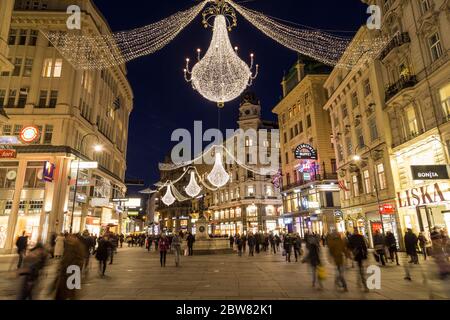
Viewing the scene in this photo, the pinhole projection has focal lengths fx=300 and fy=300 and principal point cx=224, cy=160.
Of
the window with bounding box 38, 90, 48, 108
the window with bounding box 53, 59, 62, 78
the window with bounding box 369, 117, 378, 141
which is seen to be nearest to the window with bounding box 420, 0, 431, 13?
the window with bounding box 369, 117, 378, 141

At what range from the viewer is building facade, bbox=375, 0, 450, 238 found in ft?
64.6

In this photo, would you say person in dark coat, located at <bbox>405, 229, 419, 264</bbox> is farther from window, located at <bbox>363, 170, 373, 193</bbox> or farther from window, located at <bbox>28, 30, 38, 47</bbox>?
window, located at <bbox>28, 30, 38, 47</bbox>

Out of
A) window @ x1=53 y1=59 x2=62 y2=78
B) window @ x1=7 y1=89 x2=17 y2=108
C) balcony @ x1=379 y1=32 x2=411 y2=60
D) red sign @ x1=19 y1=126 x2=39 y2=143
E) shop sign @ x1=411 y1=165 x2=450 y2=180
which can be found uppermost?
window @ x1=53 y1=59 x2=62 y2=78

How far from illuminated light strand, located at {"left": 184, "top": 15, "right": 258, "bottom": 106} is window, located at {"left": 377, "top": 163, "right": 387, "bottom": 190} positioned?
2008cm

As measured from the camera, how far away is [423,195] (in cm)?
2114

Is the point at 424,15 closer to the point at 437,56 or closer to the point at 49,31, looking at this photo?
the point at 437,56

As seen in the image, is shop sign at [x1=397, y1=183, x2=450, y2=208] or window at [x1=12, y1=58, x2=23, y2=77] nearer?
shop sign at [x1=397, y1=183, x2=450, y2=208]

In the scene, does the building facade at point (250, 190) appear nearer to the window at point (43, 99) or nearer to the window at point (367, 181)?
the window at point (367, 181)

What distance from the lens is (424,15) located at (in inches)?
828

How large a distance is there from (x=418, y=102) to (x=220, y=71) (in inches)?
715

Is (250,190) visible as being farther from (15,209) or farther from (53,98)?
(15,209)

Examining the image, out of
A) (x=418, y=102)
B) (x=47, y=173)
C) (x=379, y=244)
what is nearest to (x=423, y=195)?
(x=418, y=102)

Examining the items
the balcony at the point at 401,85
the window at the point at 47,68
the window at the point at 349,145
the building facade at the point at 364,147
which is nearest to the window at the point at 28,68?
the window at the point at 47,68
